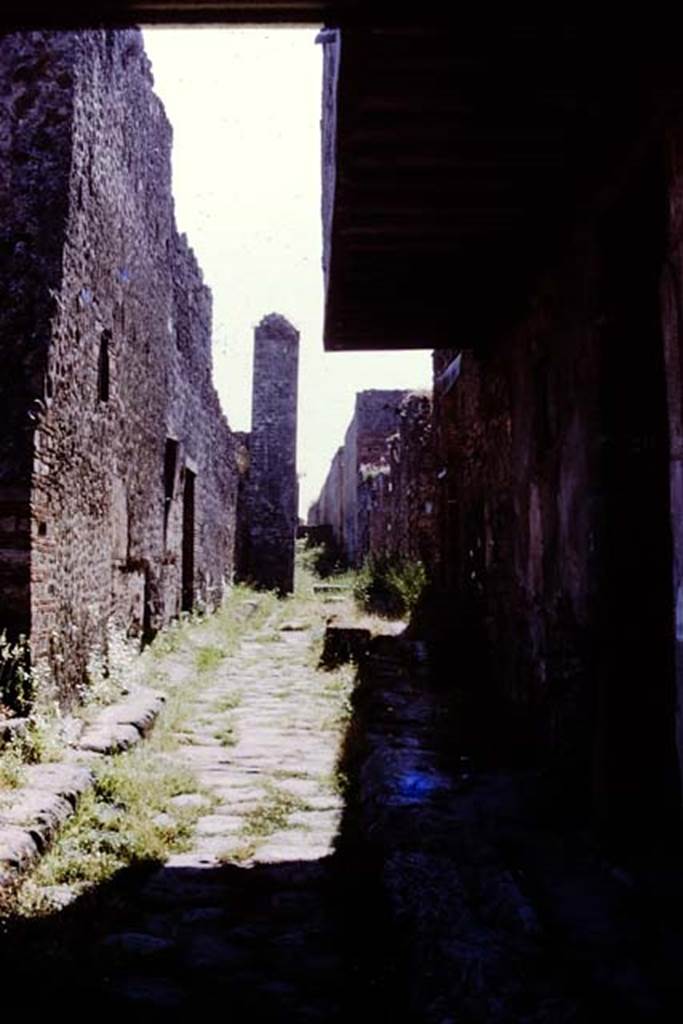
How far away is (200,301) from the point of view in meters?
14.1

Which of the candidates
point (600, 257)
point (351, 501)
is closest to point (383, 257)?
point (600, 257)

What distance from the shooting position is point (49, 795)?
459 cm

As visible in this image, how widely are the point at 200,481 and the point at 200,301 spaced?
2891mm

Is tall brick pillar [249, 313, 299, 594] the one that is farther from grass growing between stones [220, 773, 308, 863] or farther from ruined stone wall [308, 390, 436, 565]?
grass growing between stones [220, 773, 308, 863]

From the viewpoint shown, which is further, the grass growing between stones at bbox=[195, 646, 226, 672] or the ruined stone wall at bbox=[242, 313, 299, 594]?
the ruined stone wall at bbox=[242, 313, 299, 594]

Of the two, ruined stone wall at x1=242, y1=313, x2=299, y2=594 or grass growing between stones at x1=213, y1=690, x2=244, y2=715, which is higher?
ruined stone wall at x1=242, y1=313, x2=299, y2=594

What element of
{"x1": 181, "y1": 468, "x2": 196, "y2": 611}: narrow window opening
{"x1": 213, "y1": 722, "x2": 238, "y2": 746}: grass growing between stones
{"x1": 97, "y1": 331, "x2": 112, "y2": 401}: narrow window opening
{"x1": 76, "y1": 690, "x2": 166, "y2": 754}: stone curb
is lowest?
{"x1": 213, "y1": 722, "x2": 238, "y2": 746}: grass growing between stones

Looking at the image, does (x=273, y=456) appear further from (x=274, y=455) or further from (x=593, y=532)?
(x=593, y=532)

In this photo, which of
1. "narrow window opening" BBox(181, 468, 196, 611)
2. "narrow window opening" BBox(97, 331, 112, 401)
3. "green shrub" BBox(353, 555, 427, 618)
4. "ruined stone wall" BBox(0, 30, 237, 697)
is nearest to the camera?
"ruined stone wall" BBox(0, 30, 237, 697)

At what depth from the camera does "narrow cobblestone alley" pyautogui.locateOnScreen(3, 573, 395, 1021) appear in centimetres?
305

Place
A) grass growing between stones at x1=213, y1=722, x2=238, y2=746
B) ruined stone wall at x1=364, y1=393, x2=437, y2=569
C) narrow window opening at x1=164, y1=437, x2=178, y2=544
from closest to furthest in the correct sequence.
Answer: grass growing between stones at x1=213, y1=722, x2=238, y2=746 < narrow window opening at x1=164, y1=437, x2=178, y2=544 < ruined stone wall at x1=364, y1=393, x2=437, y2=569

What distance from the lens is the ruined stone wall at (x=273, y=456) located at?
Result: 21859 mm

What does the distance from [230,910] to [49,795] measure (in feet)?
4.37

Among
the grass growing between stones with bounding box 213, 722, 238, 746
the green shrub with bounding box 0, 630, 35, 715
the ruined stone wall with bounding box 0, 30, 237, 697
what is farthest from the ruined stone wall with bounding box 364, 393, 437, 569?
A: the green shrub with bounding box 0, 630, 35, 715
